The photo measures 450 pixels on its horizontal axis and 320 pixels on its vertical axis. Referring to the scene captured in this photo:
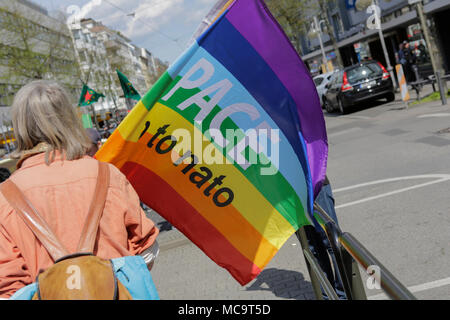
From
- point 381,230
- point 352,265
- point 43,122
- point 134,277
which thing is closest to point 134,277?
point 134,277

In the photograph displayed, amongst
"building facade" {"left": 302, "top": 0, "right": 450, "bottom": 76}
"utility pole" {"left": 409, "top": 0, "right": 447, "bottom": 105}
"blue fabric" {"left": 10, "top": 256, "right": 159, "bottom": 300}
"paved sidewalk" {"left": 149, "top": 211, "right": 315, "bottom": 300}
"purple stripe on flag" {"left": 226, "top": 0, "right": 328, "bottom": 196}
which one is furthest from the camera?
"building facade" {"left": 302, "top": 0, "right": 450, "bottom": 76}

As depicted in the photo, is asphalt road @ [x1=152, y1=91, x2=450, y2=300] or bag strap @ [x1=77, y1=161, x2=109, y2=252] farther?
asphalt road @ [x1=152, y1=91, x2=450, y2=300]

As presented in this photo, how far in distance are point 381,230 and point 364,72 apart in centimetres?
1432

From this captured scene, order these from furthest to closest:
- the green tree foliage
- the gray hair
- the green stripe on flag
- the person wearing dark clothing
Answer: the green tree foliage → the person wearing dark clothing → the green stripe on flag → the gray hair

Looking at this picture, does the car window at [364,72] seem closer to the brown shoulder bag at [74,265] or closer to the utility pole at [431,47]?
the utility pole at [431,47]

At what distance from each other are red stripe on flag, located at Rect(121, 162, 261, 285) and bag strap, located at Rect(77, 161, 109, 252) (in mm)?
881

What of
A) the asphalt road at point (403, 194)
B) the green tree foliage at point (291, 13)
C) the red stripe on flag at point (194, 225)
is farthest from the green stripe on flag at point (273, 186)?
the green tree foliage at point (291, 13)

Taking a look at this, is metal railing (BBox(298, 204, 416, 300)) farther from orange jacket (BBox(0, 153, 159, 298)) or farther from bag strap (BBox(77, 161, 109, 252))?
bag strap (BBox(77, 161, 109, 252))

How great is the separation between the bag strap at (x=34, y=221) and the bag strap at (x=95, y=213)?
0.27 feet

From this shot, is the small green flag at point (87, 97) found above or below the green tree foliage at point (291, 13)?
below

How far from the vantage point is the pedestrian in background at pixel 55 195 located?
2.01 meters

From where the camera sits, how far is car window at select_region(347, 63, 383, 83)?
18984mm

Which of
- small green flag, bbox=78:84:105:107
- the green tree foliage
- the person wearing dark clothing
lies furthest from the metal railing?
the green tree foliage

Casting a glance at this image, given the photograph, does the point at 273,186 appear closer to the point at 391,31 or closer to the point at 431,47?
the point at 431,47
